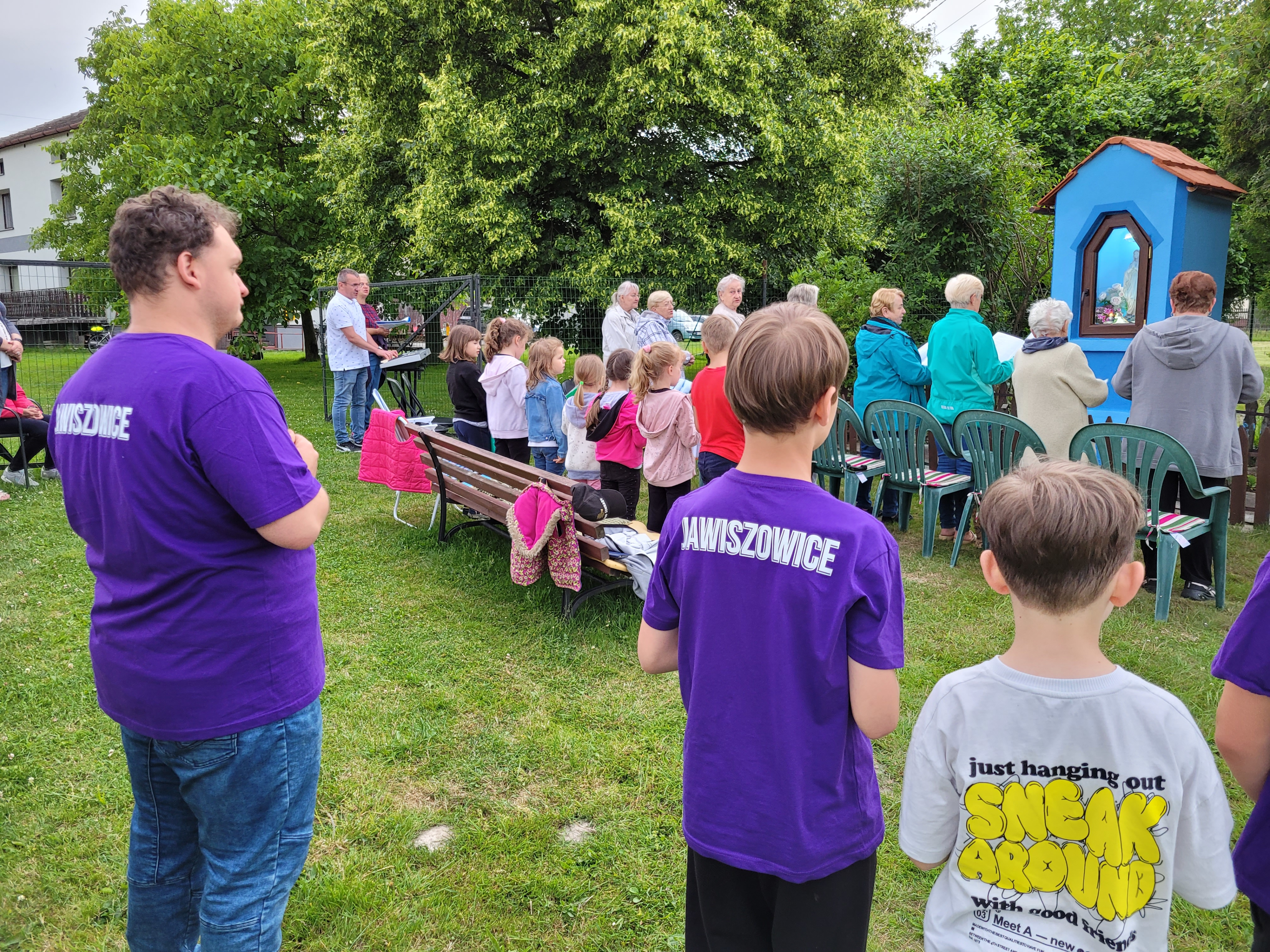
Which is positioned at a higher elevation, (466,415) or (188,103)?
(188,103)

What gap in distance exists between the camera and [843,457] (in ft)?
22.5

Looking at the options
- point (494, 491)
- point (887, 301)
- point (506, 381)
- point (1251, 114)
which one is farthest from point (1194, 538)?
point (1251, 114)

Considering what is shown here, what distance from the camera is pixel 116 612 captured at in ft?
5.91

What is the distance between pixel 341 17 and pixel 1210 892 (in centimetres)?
1871

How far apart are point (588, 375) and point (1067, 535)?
15.1 feet

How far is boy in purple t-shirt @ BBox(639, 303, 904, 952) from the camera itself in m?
1.51

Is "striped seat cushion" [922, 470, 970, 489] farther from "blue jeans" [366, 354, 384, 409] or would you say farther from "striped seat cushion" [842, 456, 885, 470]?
"blue jeans" [366, 354, 384, 409]

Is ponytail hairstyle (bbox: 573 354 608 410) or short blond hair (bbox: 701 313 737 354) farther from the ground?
short blond hair (bbox: 701 313 737 354)

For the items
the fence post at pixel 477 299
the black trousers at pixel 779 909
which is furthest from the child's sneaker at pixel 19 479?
the black trousers at pixel 779 909

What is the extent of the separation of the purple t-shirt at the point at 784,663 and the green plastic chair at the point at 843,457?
17.0 ft

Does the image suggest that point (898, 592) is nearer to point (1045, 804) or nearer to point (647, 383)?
point (1045, 804)

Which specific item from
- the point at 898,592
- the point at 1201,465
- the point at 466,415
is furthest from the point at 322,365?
the point at 898,592

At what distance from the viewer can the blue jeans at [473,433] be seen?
7617mm

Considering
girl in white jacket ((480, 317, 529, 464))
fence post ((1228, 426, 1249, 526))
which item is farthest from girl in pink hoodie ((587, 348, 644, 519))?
fence post ((1228, 426, 1249, 526))
